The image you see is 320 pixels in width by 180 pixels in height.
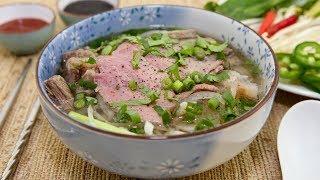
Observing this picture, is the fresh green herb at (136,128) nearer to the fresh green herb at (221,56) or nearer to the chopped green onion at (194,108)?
the chopped green onion at (194,108)

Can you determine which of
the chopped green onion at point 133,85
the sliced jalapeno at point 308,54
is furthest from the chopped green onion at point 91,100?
the sliced jalapeno at point 308,54

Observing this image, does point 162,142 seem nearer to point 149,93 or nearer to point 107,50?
point 149,93

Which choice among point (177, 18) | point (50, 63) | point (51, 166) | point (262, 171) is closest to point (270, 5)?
point (177, 18)

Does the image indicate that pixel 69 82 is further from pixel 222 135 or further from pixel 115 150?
pixel 222 135

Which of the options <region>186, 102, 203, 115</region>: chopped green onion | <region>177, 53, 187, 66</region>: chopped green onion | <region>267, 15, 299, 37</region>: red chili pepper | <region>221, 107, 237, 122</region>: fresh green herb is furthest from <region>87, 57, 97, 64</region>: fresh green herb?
<region>267, 15, 299, 37</region>: red chili pepper

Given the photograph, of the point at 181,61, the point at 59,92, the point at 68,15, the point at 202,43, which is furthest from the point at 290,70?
the point at 68,15

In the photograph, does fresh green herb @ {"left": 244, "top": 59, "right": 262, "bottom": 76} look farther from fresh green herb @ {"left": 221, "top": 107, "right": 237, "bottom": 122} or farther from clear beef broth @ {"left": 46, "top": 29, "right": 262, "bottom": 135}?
fresh green herb @ {"left": 221, "top": 107, "right": 237, "bottom": 122}
